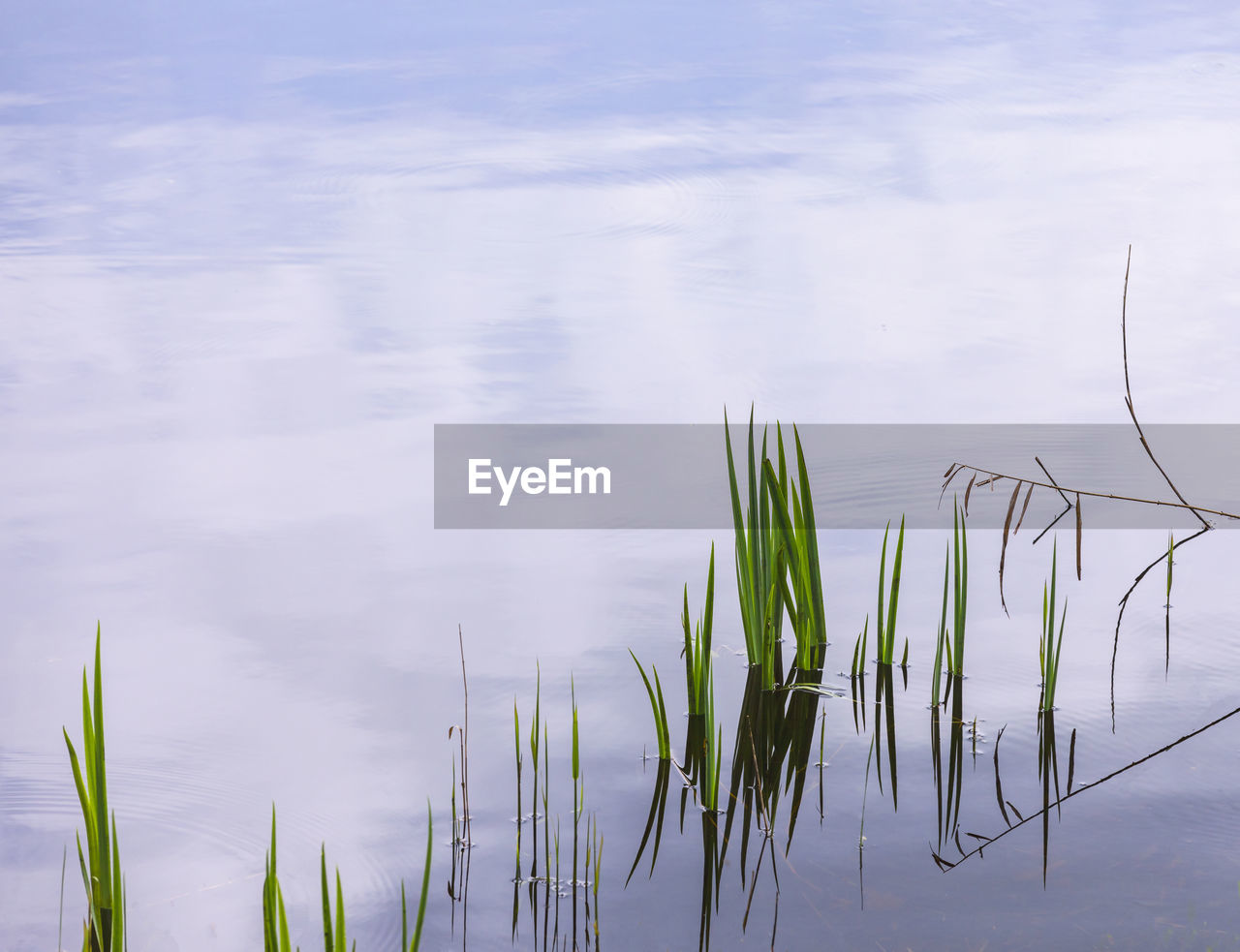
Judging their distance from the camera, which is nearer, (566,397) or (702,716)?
(702,716)

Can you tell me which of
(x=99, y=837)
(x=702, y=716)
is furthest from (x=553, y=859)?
(x=99, y=837)

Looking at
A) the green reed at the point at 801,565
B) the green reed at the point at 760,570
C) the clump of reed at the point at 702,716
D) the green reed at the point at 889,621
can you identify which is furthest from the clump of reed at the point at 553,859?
the green reed at the point at 889,621

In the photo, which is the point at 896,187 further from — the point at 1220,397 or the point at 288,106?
the point at 288,106

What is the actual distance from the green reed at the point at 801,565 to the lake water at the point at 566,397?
0.12m

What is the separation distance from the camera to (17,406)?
4.75m

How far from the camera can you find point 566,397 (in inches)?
191

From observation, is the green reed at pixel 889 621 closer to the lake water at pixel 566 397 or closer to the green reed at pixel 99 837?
the lake water at pixel 566 397

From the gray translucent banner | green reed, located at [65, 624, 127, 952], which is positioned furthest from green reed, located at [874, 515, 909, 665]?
green reed, located at [65, 624, 127, 952]

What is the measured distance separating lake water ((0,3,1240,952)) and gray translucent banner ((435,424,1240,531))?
0.30ft

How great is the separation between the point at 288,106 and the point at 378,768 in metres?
6.56

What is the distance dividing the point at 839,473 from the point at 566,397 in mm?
1102

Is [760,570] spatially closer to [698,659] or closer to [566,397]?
[698,659]

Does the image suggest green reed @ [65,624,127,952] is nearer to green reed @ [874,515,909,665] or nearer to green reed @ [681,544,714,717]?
green reed @ [681,544,714,717]

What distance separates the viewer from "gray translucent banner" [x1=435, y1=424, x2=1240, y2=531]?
3984 mm
